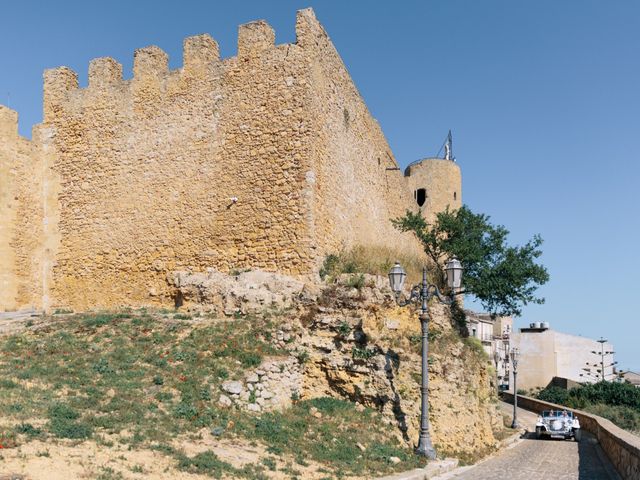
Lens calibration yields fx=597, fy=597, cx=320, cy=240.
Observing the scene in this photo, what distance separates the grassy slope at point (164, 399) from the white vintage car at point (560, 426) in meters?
12.1

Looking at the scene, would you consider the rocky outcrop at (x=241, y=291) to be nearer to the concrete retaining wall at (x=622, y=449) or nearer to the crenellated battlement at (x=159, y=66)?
the crenellated battlement at (x=159, y=66)

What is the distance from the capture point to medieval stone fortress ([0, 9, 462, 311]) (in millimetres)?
14836

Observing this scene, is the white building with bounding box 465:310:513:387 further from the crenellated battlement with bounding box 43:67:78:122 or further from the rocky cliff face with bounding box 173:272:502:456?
the crenellated battlement with bounding box 43:67:78:122

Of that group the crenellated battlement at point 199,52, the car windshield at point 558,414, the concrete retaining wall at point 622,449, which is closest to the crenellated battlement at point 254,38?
the crenellated battlement at point 199,52

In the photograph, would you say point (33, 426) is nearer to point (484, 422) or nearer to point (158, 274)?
point (158, 274)

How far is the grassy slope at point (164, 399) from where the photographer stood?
27.3ft

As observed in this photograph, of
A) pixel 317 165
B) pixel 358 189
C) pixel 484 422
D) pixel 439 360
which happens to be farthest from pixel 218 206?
pixel 484 422

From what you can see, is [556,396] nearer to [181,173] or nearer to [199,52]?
[181,173]

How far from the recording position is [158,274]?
52.6ft

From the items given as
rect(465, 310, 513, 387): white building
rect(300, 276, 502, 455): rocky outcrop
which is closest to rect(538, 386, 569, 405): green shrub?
rect(465, 310, 513, 387): white building

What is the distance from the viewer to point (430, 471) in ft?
32.9

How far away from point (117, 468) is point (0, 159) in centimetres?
1323

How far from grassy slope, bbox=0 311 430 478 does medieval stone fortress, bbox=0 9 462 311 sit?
2.69m

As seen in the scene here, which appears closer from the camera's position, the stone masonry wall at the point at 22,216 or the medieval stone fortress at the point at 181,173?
the medieval stone fortress at the point at 181,173
